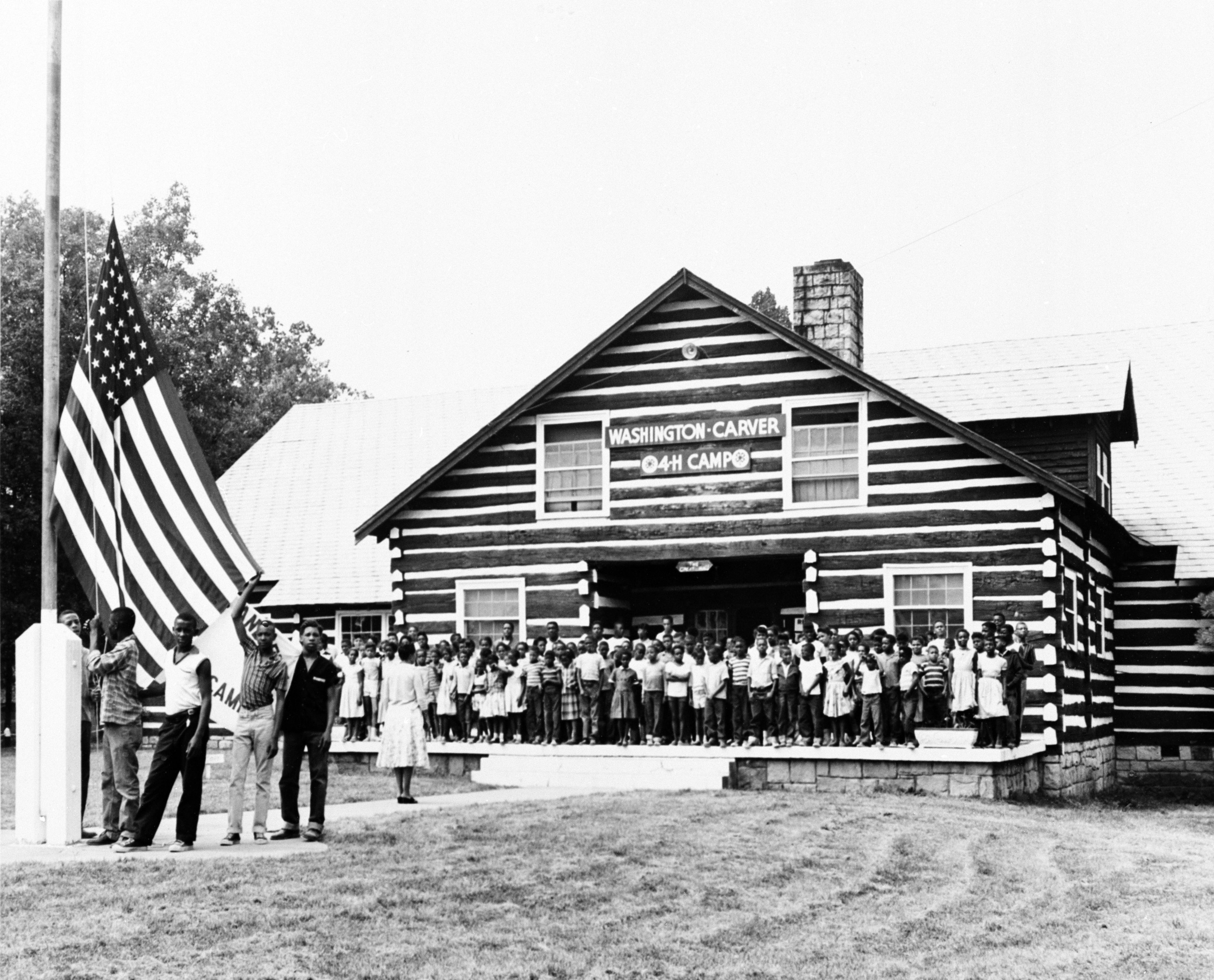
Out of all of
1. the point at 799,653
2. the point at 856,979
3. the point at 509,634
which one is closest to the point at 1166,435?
the point at 799,653

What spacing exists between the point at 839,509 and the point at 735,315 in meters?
3.61

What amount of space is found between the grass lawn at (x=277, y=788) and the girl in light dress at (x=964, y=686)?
650 centimetres

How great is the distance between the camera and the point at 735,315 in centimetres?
2605

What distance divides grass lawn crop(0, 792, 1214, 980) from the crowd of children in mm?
4790

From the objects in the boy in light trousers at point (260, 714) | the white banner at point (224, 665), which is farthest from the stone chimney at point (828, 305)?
the white banner at point (224, 665)

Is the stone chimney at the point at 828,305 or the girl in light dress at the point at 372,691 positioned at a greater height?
the stone chimney at the point at 828,305

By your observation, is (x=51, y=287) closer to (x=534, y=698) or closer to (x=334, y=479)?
(x=534, y=698)

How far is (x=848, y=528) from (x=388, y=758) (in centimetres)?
922

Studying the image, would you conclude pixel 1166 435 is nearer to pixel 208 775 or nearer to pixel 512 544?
pixel 512 544

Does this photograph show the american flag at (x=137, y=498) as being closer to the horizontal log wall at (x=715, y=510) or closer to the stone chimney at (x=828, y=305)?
the horizontal log wall at (x=715, y=510)

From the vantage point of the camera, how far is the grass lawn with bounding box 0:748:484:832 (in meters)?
17.8

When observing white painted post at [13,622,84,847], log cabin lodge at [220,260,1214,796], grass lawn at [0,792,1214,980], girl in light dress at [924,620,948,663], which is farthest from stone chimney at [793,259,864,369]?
white painted post at [13,622,84,847]

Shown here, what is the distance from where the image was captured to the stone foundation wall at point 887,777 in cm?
2150

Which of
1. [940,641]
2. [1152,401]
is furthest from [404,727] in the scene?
[1152,401]
